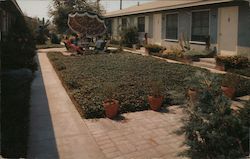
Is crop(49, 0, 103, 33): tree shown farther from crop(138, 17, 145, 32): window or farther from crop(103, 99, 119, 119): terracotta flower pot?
crop(103, 99, 119, 119): terracotta flower pot

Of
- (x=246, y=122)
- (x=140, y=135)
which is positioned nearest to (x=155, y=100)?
(x=140, y=135)

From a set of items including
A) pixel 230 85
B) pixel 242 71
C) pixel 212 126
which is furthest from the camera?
pixel 242 71

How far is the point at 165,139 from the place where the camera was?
5461 millimetres

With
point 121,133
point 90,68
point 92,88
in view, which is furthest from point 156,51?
point 121,133

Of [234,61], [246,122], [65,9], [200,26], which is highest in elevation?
[65,9]

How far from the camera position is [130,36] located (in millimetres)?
25281

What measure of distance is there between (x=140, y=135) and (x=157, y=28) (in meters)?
17.9

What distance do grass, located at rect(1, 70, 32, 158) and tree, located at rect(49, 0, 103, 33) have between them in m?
29.4

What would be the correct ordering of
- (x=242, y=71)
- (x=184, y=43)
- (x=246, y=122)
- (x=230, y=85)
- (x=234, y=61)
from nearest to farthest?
(x=246, y=122)
(x=230, y=85)
(x=242, y=71)
(x=234, y=61)
(x=184, y=43)

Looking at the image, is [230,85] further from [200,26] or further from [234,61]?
[200,26]

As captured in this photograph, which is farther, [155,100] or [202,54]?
[202,54]

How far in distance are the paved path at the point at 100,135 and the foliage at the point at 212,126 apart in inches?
14.8

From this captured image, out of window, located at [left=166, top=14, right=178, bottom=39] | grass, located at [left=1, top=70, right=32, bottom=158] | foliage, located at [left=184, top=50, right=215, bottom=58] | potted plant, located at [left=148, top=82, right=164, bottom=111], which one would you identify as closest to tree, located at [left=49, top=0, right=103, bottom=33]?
window, located at [left=166, top=14, right=178, bottom=39]

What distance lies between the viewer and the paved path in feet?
16.1
